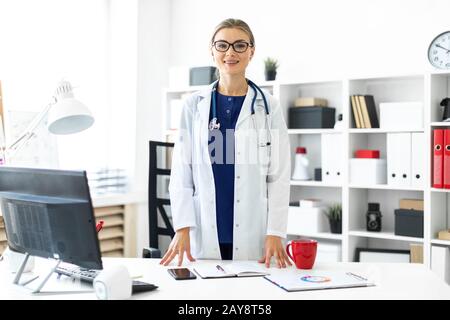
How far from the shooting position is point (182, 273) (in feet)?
5.83

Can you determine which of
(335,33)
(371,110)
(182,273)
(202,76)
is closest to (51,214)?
(182,273)

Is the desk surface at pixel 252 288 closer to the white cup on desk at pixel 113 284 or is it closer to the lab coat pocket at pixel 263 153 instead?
the white cup on desk at pixel 113 284

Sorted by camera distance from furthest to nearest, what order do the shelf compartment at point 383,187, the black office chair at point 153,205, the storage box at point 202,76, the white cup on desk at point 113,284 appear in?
the storage box at point 202,76, the shelf compartment at point 383,187, the black office chair at point 153,205, the white cup on desk at point 113,284

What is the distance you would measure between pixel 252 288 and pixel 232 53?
901 millimetres

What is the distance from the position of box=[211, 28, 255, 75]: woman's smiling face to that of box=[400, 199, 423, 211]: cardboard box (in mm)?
1919

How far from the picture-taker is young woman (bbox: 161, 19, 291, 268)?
2.17 metres

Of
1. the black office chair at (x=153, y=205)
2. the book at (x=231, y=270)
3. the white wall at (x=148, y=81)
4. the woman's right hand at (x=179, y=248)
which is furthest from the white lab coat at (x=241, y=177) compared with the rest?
the white wall at (x=148, y=81)

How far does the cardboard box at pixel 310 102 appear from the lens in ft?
12.7

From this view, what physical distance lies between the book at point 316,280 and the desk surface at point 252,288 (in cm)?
2

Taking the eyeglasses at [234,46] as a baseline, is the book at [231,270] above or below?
below

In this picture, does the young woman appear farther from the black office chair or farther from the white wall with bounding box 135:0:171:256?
the white wall with bounding box 135:0:171:256

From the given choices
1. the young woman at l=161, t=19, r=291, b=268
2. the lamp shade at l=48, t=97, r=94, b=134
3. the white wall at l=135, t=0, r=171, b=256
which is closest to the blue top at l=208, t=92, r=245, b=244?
the young woman at l=161, t=19, r=291, b=268

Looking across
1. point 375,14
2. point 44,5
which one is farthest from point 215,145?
point 44,5

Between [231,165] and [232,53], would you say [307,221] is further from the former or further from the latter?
[232,53]
